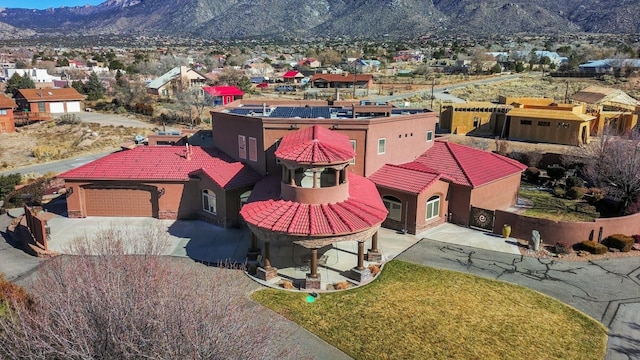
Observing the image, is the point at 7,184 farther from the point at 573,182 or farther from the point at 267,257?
the point at 573,182

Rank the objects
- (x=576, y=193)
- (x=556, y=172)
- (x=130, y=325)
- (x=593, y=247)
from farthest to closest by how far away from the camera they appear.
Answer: (x=556, y=172)
(x=576, y=193)
(x=593, y=247)
(x=130, y=325)

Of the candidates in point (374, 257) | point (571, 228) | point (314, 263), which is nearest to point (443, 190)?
point (571, 228)

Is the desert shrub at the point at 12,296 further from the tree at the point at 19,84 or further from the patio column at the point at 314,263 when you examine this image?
the tree at the point at 19,84

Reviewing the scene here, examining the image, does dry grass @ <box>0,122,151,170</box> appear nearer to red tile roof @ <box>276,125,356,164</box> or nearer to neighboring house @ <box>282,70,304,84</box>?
red tile roof @ <box>276,125,356,164</box>

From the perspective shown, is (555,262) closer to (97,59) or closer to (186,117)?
(186,117)

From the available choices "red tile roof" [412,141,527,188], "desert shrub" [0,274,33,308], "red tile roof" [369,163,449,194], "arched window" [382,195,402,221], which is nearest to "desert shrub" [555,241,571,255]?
Answer: "red tile roof" [412,141,527,188]
